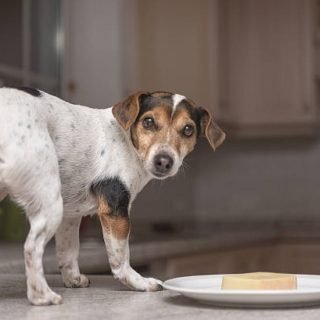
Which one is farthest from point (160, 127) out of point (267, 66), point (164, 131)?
point (267, 66)

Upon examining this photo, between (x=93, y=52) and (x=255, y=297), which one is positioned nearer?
(x=255, y=297)

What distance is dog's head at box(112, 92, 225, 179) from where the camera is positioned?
1.21 metres

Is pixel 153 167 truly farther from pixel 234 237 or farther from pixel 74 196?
pixel 234 237

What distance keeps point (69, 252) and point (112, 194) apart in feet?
0.65

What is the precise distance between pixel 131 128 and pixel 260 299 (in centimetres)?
37

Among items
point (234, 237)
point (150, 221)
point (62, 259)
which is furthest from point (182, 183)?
point (62, 259)

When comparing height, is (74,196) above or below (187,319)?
above

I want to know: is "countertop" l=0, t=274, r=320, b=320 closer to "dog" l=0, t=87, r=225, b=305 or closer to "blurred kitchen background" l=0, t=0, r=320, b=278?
"dog" l=0, t=87, r=225, b=305

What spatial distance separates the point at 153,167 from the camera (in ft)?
3.97

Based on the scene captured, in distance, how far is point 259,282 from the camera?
42.9 inches

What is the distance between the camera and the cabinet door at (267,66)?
4.27 metres

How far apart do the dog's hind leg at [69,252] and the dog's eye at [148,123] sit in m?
0.25

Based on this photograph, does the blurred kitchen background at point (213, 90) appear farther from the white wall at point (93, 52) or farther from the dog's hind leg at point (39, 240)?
the dog's hind leg at point (39, 240)

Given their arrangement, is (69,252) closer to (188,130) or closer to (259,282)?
(188,130)
